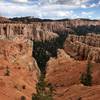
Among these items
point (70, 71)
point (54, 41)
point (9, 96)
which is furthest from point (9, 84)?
point (54, 41)

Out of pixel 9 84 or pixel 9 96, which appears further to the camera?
pixel 9 84

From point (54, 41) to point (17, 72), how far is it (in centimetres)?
11972

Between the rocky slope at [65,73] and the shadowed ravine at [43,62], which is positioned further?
the rocky slope at [65,73]

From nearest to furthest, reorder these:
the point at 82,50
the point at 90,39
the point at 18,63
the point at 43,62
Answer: the point at 18,63
the point at 82,50
the point at 43,62
the point at 90,39

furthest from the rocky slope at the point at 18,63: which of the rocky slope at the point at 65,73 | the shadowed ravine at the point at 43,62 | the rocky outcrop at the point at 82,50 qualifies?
the rocky outcrop at the point at 82,50

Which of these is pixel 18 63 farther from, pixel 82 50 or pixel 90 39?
pixel 90 39

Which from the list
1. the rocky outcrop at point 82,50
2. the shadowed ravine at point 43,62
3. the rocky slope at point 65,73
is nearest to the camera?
the shadowed ravine at point 43,62

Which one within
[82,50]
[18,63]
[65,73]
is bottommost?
[65,73]

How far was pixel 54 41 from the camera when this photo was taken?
650 ft

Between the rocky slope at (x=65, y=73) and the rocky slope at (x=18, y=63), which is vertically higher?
the rocky slope at (x=18, y=63)

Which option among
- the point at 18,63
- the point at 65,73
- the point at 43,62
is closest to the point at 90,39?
the point at 43,62

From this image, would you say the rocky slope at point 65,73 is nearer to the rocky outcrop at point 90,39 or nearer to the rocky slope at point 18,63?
the rocky slope at point 18,63

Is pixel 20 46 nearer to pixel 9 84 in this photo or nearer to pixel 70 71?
pixel 70 71

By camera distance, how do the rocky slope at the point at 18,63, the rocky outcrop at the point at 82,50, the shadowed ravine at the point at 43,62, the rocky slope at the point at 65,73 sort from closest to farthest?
1. the shadowed ravine at the point at 43,62
2. the rocky slope at the point at 18,63
3. the rocky slope at the point at 65,73
4. the rocky outcrop at the point at 82,50
